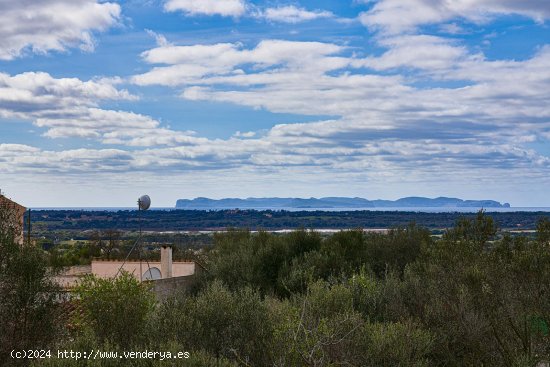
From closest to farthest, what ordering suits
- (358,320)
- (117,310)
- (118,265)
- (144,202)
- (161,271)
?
(117,310)
(358,320)
(144,202)
(161,271)
(118,265)

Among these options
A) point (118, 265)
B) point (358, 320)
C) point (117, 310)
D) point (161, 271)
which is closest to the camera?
point (117, 310)

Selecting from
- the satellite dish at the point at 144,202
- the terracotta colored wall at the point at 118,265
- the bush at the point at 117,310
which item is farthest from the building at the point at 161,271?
the bush at the point at 117,310

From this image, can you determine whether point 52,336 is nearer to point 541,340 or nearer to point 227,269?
point 541,340

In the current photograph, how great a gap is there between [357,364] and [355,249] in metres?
27.3

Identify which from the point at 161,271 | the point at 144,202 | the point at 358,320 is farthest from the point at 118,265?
the point at 358,320

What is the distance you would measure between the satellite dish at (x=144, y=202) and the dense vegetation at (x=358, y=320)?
352 inches

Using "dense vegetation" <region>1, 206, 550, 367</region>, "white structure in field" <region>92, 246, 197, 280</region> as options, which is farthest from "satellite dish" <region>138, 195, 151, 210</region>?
"dense vegetation" <region>1, 206, 550, 367</region>

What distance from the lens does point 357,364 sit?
16.2 m

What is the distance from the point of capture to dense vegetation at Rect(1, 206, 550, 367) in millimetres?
15055

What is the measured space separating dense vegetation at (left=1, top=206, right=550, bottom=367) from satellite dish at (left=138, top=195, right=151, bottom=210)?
8947 mm

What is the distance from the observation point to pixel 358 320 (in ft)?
59.9

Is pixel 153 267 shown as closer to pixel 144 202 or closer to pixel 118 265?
pixel 118 265

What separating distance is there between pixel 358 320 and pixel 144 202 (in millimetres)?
14256

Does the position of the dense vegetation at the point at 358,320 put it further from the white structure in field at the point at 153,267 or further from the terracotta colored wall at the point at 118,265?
the terracotta colored wall at the point at 118,265
